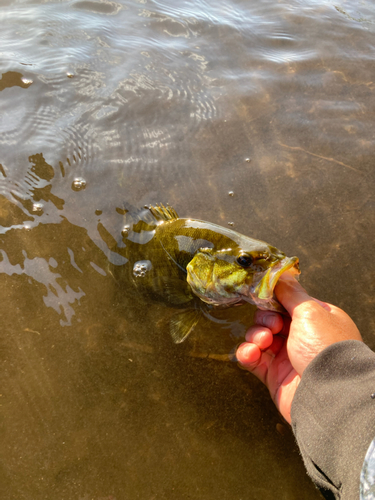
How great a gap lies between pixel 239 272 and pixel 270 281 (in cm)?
22

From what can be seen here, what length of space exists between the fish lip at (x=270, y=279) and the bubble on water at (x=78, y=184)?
6.06 ft

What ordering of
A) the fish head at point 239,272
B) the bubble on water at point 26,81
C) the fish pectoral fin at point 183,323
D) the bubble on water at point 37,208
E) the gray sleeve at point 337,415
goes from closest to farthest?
the gray sleeve at point 337,415 < the fish head at point 239,272 < the fish pectoral fin at point 183,323 < the bubble on water at point 37,208 < the bubble on water at point 26,81

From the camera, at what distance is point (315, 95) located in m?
4.06

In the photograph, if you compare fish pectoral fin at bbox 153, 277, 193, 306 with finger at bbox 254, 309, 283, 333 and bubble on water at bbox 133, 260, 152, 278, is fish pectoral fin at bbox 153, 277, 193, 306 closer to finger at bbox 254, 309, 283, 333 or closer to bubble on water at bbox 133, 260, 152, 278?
bubble on water at bbox 133, 260, 152, 278

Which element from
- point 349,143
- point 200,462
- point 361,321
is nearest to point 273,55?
point 349,143

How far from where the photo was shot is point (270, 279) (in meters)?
2.14

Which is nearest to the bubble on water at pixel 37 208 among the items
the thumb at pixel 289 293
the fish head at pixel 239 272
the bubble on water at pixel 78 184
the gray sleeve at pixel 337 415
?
the bubble on water at pixel 78 184

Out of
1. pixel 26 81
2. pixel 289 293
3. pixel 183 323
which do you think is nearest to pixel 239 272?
pixel 289 293

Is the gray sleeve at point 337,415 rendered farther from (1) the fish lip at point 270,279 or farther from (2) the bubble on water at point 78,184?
(2) the bubble on water at point 78,184

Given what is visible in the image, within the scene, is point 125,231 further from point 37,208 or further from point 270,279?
point 270,279

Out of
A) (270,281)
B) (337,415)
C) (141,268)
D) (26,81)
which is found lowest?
(141,268)

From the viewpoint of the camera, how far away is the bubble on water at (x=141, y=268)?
2.78 m

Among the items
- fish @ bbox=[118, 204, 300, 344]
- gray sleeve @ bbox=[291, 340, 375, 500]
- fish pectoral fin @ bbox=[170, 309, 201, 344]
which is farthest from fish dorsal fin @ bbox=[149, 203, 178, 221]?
gray sleeve @ bbox=[291, 340, 375, 500]

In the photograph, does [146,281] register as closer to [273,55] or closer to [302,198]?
[302,198]
